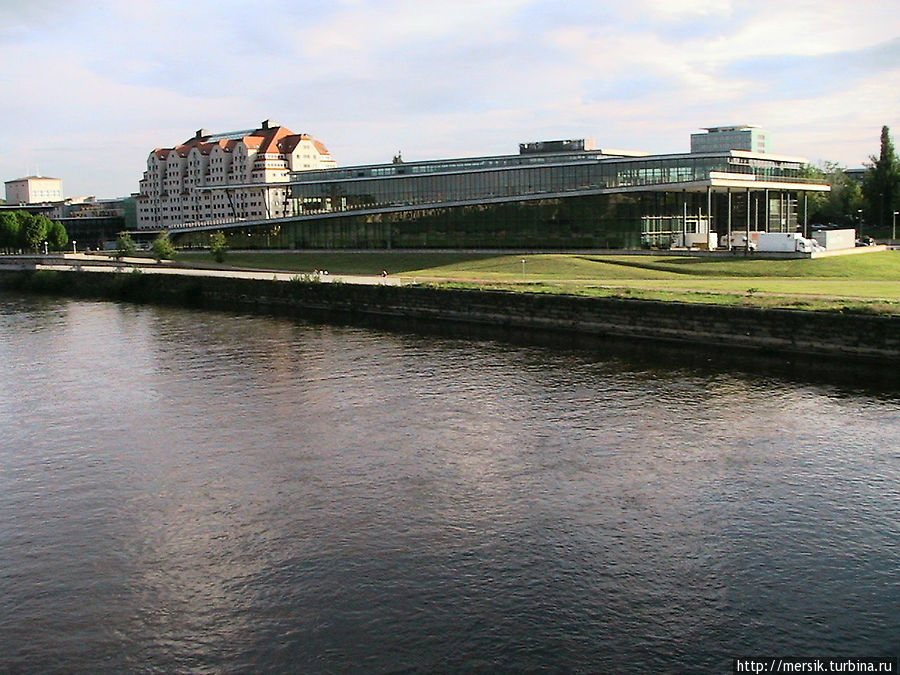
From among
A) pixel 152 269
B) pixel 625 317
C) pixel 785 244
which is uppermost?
pixel 785 244

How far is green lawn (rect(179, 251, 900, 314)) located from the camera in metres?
60.3

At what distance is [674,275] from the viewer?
79.6 metres

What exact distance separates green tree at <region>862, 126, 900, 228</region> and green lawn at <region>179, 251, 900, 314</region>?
4594 centimetres

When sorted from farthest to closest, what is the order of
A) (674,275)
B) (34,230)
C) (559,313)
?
(34,230)
(674,275)
(559,313)

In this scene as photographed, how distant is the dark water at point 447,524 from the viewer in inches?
829

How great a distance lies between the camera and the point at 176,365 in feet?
179

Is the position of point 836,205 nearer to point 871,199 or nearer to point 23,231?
point 871,199

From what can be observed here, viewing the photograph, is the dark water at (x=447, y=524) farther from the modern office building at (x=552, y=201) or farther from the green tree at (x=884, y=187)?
the green tree at (x=884, y=187)

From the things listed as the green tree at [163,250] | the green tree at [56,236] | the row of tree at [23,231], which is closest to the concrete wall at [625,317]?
the green tree at [163,250]


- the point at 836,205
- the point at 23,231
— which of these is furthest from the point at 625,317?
the point at 23,231

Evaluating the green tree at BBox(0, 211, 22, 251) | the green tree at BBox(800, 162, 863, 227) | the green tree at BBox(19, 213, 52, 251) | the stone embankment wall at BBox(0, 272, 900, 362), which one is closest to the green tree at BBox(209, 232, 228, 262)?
the stone embankment wall at BBox(0, 272, 900, 362)

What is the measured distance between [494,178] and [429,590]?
296 feet

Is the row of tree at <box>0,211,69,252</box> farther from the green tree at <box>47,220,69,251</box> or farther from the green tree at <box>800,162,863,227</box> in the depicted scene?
the green tree at <box>800,162,863,227</box>

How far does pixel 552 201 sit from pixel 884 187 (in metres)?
61.1
